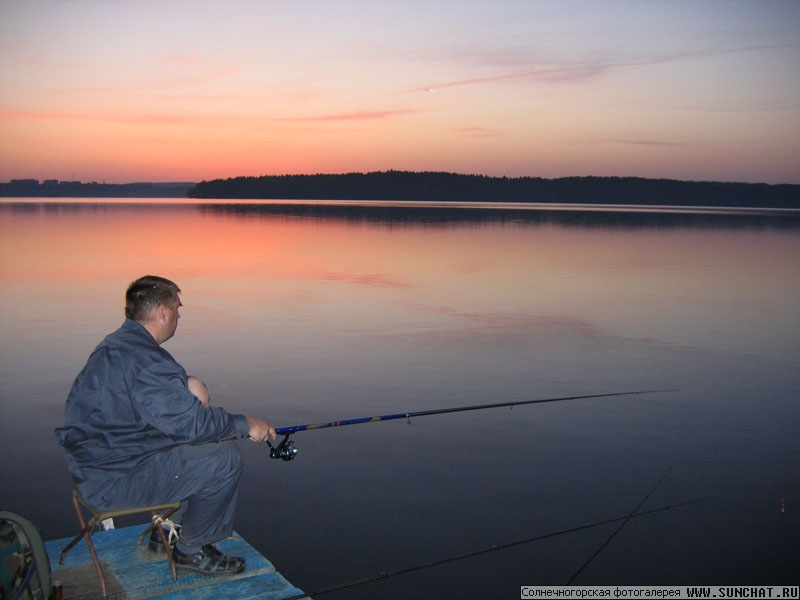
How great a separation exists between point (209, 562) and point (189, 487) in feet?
1.31

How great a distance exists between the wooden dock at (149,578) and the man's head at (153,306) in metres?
1.09

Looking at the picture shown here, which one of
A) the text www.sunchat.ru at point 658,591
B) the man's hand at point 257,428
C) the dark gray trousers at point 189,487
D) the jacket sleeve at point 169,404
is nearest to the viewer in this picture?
the jacket sleeve at point 169,404

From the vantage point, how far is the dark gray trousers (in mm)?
3367

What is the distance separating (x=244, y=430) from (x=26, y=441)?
3536 mm

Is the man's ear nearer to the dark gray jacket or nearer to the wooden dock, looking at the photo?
the dark gray jacket

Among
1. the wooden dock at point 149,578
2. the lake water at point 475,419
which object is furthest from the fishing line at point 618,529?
the wooden dock at point 149,578

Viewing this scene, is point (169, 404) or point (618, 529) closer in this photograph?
point (169, 404)

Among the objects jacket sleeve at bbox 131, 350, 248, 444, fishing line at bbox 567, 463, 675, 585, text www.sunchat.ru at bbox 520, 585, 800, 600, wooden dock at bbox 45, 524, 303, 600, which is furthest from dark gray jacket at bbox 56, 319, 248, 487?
fishing line at bbox 567, 463, 675, 585

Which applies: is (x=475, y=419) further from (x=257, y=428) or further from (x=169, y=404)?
(x=169, y=404)

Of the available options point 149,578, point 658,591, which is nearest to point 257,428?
point 149,578

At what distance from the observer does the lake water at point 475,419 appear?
15.3 ft

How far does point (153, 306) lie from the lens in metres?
3.46

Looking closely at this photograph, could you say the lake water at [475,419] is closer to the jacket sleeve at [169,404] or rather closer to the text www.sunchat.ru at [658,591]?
the text www.sunchat.ru at [658,591]

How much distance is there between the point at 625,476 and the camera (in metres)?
5.73
